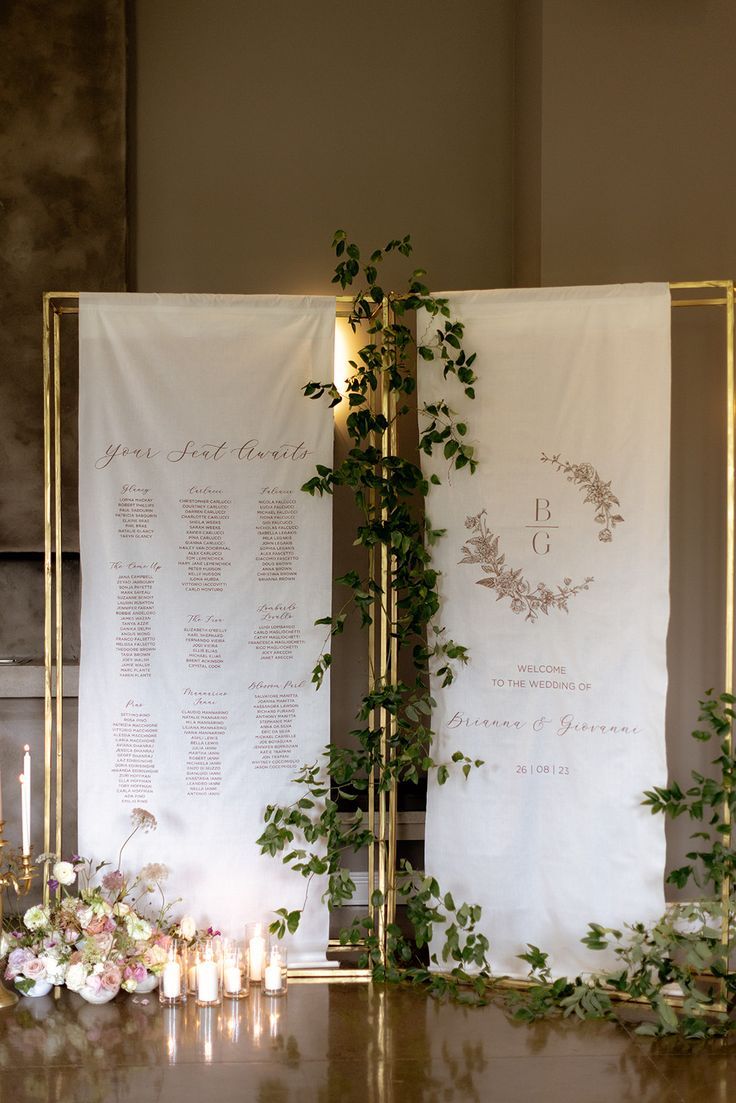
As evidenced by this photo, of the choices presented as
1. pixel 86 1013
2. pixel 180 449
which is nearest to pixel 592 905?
pixel 86 1013

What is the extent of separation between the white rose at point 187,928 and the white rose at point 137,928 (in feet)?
0.37

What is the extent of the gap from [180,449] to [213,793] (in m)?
1.18

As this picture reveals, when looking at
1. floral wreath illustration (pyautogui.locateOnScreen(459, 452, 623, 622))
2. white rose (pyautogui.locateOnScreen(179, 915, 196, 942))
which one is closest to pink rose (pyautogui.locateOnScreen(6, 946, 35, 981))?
white rose (pyautogui.locateOnScreen(179, 915, 196, 942))

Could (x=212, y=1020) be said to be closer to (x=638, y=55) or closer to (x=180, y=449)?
(x=180, y=449)

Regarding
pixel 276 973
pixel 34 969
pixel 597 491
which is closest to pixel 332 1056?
pixel 276 973

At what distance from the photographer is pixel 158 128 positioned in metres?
4.56

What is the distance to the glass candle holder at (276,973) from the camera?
342 centimetres

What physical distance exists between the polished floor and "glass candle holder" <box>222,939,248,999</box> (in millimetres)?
40

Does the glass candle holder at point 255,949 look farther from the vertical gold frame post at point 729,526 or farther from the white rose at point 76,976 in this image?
the vertical gold frame post at point 729,526

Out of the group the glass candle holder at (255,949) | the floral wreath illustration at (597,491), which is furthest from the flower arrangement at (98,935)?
the floral wreath illustration at (597,491)

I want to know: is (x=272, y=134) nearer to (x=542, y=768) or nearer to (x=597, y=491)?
(x=597, y=491)

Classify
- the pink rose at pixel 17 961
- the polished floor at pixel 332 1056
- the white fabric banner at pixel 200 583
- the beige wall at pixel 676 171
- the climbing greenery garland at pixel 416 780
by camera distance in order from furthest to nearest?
the beige wall at pixel 676 171, the white fabric banner at pixel 200 583, the pink rose at pixel 17 961, the climbing greenery garland at pixel 416 780, the polished floor at pixel 332 1056

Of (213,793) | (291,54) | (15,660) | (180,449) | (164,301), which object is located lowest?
(213,793)

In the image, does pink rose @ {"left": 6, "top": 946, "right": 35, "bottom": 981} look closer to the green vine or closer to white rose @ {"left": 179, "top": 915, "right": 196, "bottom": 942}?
white rose @ {"left": 179, "top": 915, "right": 196, "bottom": 942}
